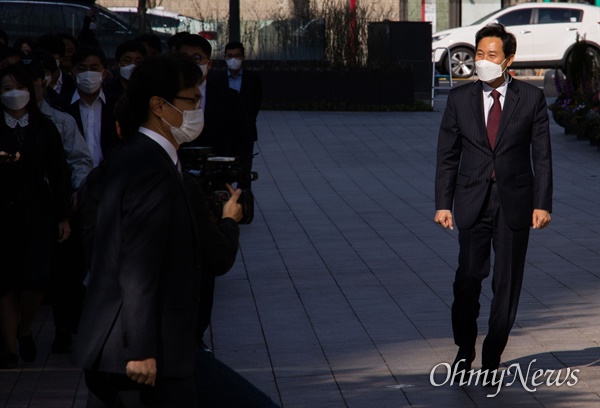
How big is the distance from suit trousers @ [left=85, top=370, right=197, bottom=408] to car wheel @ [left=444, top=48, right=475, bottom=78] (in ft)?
81.9

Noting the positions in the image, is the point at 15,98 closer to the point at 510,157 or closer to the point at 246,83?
the point at 510,157

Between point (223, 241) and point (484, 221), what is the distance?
2501 mm

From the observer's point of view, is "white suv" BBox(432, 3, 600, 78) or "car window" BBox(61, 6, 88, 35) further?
"white suv" BBox(432, 3, 600, 78)

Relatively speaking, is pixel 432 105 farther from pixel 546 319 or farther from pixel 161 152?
pixel 161 152

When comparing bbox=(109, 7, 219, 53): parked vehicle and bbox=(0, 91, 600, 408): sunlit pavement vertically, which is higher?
bbox=(109, 7, 219, 53): parked vehicle

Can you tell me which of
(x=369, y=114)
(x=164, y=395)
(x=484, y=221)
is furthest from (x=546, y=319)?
(x=369, y=114)

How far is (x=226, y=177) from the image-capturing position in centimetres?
484

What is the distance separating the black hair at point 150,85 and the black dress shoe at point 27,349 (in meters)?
3.22

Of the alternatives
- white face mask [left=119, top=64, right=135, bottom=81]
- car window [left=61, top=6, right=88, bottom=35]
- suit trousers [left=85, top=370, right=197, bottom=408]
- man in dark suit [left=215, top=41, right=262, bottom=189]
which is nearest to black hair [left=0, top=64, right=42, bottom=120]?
white face mask [left=119, top=64, right=135, bottom=81]

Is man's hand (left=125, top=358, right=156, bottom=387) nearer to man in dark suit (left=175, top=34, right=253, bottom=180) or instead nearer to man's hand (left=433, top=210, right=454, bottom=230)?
man's hand (left=433, top=210, right=454, bottom=230)

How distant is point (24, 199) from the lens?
6.69m

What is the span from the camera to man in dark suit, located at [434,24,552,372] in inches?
236

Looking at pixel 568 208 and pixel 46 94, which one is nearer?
pixel 46 94

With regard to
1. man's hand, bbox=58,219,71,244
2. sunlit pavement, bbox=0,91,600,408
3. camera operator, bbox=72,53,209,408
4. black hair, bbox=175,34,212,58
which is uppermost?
black hair, bbox=175,34,212,58
